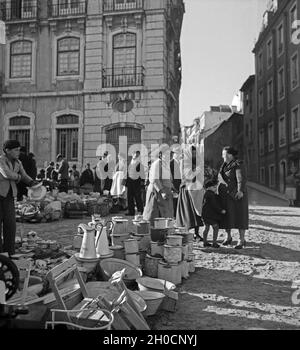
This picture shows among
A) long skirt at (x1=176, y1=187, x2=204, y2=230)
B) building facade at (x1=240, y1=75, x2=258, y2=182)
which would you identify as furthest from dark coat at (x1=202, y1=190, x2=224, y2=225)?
building facade at (x1=240, y1=75, x2=258, y2=182)

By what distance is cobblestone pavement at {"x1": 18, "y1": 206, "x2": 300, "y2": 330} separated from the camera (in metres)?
3.55

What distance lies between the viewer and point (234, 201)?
6.60 meters

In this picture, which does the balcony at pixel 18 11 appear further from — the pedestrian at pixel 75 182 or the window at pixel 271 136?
the window at pixel 271 136

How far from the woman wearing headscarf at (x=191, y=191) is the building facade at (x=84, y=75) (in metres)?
12.0

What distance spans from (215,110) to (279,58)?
2819 cm

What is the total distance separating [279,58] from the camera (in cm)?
2852

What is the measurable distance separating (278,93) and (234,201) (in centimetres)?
2446

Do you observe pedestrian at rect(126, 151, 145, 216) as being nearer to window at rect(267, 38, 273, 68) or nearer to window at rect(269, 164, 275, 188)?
window at rect(269, 164, 275, 188)

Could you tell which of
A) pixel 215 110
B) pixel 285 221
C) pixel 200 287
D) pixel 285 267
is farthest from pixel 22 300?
pixel 215 110

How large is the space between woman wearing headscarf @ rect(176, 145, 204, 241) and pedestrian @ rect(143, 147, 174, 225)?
12.7 inches

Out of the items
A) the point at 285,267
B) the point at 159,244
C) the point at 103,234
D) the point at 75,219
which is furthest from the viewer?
the point at 75,219

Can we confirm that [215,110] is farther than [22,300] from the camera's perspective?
Yes
